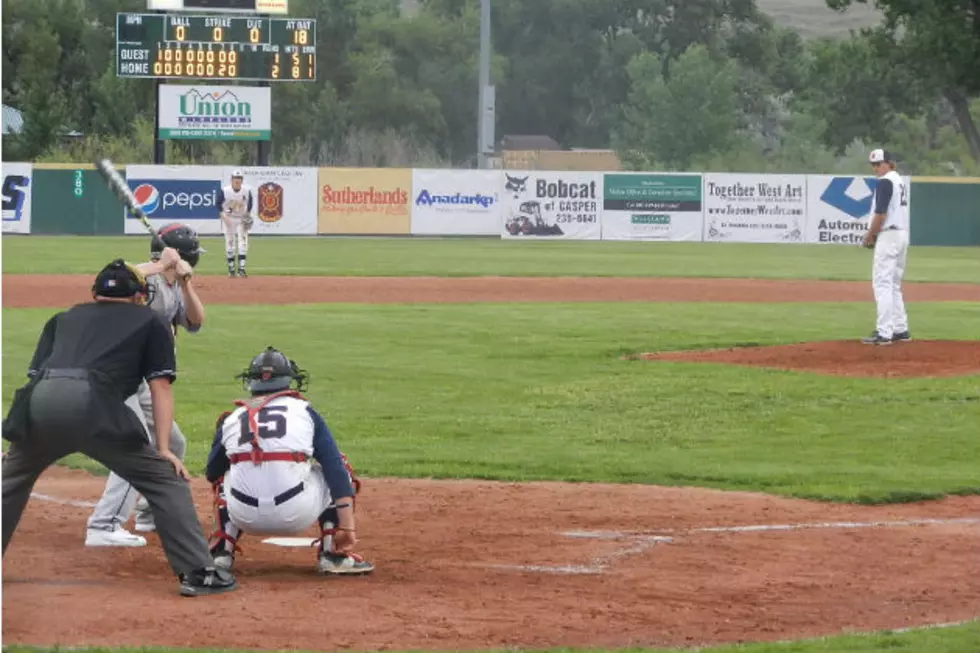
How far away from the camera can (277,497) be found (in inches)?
333

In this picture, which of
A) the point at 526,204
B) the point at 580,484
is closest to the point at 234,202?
the point at 526,204

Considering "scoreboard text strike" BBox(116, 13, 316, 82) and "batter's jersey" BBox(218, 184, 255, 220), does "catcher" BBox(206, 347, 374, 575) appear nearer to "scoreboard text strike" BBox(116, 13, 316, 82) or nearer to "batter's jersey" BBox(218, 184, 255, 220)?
"batter's jersey" BBox(218, 184, 255, 220)

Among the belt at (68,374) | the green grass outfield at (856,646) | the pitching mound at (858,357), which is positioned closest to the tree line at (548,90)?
the pitching mound at (858,357)

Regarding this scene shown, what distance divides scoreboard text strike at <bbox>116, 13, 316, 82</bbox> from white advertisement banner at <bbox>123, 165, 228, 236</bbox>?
2.44 meters

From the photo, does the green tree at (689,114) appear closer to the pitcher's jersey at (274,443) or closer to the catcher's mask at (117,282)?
the pitcher's jersey at (274,443)

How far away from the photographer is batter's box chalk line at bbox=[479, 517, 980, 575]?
350 inches

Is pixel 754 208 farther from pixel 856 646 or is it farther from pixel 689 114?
pixel 856 646

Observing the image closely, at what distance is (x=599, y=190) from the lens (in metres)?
49.0

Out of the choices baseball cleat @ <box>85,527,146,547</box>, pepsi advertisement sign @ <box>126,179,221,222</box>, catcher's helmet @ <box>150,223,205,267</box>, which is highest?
pepsi advertisement sign @ <box>126,179,221,222</box>

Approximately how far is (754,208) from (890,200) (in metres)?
30.9

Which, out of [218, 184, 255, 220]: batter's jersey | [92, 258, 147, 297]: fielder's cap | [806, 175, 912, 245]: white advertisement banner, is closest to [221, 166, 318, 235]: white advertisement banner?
[806, 175, 912, 245]: white advertisement banner

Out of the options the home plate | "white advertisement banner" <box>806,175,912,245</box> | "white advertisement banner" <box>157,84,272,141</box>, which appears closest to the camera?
the home plate

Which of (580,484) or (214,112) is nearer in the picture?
(580,484)

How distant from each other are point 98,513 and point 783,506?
419 centimetres
